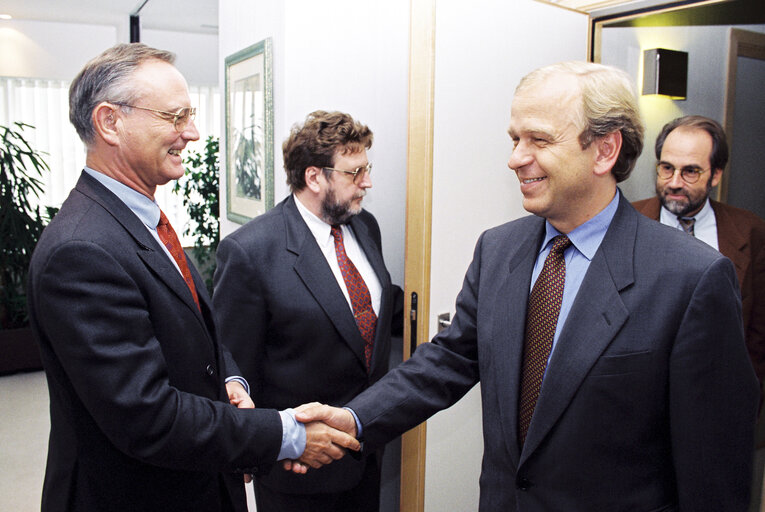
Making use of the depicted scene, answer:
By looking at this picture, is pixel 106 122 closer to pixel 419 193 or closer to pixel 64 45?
pixel 419 193

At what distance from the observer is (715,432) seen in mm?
1241

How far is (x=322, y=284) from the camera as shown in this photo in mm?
2180

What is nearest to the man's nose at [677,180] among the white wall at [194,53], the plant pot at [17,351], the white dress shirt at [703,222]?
the white dress shirt at [703,222]

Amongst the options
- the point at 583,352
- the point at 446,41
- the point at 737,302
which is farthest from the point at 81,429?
the point at 446,41

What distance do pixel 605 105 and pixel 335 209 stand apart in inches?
44.9

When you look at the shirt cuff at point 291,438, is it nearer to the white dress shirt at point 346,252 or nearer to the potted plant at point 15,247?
the white dress shirt at point 346,252

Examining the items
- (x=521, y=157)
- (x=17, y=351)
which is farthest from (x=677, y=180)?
(x=17, y=351)

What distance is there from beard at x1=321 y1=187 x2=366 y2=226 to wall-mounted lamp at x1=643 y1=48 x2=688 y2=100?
1528 millimetres

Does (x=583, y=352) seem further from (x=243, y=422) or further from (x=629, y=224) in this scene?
(x=243, y=422)

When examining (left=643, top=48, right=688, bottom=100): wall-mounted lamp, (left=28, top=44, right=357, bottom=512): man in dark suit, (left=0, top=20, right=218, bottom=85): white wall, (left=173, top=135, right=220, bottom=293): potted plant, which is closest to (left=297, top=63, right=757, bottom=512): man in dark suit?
(left=28, top=44, right=357, bottom=512): man in dark suit

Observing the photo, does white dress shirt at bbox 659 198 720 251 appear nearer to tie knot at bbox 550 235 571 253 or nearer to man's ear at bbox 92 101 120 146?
tie knot at bbox 550 235 571 253

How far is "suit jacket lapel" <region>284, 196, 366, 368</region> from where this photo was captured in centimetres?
216

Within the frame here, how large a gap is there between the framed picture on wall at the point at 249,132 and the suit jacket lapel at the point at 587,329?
5.65ft

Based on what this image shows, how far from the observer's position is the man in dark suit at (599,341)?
124 centimetres
